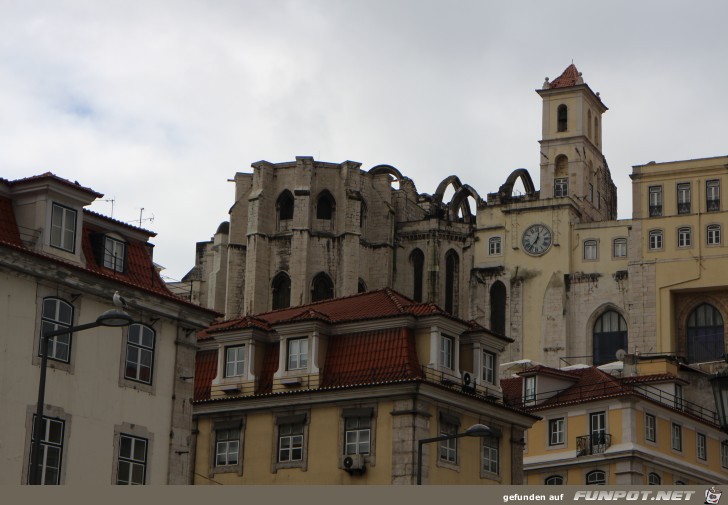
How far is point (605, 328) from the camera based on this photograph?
102875 mm

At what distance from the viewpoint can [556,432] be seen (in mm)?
61500

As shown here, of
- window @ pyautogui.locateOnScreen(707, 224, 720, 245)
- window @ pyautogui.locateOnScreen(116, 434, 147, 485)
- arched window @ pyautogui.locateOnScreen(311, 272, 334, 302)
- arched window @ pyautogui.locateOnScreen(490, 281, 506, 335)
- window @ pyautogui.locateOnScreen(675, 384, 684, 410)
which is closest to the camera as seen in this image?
window @ pyautogui.locateOnScreen(116, 434, 147, 485)

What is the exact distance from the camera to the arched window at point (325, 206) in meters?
109

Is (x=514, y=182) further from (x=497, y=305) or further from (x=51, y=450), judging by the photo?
(x=51, y=450)

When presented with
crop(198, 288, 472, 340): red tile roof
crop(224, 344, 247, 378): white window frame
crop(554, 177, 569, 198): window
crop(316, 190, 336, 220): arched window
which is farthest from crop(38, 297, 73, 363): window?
crop(554, 177, 569, 198): window

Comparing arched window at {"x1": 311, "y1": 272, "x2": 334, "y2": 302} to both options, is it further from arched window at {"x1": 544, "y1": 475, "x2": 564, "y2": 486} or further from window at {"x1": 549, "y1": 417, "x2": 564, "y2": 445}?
arched window at {"x1": 544, "y1": 475, "x2": 564, "y2": 486}

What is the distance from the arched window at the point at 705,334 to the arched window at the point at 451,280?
15.7m

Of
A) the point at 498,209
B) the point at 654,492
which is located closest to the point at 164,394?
the point at 654,492

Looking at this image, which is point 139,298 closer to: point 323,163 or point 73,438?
point 73,438

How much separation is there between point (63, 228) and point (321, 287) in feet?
221

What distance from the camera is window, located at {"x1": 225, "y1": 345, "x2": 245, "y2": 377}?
51281mm

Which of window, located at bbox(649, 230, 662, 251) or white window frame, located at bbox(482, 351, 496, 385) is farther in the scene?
window, located at bbox(649, 230, 662, 251)

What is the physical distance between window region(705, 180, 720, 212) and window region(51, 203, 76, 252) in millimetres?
67807

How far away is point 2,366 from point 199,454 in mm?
14812
